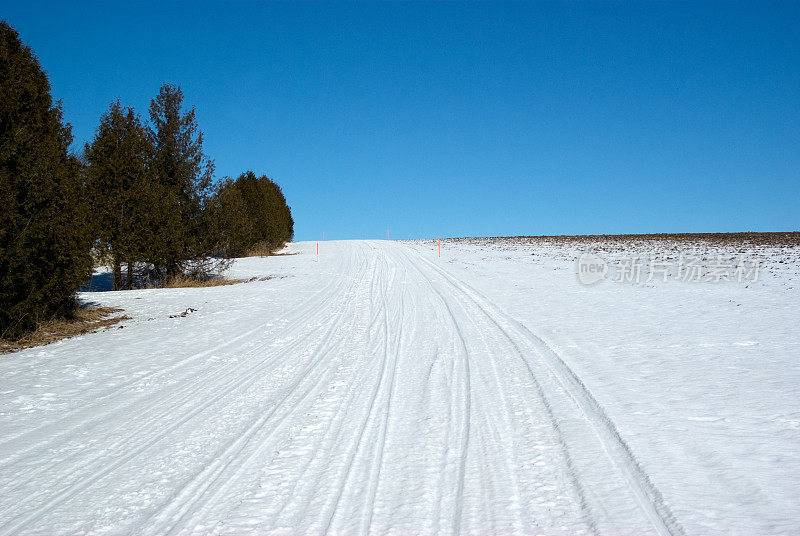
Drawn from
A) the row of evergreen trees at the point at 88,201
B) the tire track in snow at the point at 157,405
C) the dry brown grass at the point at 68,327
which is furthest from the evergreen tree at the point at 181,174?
the tire track in snow at the point at 157,405

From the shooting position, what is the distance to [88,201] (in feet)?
45.2

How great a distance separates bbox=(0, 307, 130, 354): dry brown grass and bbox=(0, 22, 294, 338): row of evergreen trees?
0.74 feet

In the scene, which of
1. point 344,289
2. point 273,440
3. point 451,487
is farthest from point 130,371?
point 344,289

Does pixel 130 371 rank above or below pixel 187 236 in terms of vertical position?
below

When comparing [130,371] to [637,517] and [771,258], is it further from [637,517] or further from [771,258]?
[771,258]

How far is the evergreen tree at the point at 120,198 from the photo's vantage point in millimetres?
16922

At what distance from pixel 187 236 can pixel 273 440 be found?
18.0m

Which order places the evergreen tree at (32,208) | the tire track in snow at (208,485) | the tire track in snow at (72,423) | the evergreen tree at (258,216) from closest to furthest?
1. the tire track in snow at (208,485)
2. the tire track in snow at (72,423)
3. the evergreen tree at (32,208)
4. the evergreen tree at (258,216)

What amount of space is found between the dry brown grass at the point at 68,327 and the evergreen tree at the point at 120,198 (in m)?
5.64

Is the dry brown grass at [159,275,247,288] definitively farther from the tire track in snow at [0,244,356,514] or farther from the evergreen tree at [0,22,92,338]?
the tire track in snow at [0,244,356,514]

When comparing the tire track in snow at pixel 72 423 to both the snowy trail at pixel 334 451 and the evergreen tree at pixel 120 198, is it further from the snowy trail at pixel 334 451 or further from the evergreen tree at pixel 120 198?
the evergreen tree at pixel 120 198

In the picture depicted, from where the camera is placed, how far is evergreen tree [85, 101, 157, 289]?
55.5ft

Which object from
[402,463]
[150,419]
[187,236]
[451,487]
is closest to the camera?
[451,487]

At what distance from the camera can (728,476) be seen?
3471 millimetres
